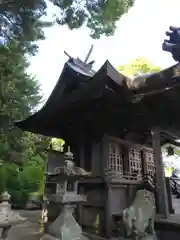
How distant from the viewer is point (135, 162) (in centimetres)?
791

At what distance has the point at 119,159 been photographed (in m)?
7.18

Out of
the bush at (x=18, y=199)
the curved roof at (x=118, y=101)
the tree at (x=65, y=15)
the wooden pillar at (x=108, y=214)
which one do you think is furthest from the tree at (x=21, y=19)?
the bush at (x=18, y=199)

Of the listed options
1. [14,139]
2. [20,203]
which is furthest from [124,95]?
[14,139]

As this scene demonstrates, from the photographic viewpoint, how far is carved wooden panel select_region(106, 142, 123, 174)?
673 centimetres

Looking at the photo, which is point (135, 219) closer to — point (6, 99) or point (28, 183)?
point (28, 183)

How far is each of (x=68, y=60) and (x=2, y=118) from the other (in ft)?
37.5

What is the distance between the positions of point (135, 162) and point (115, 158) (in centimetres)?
129

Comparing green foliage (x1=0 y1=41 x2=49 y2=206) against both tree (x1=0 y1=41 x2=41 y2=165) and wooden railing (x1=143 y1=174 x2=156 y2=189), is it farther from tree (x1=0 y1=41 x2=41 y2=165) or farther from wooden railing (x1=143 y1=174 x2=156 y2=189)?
wooden railing (x1=143 y1=174 x2=156 y2=189)

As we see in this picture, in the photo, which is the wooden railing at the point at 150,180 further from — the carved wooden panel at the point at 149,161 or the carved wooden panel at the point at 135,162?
the carved wooden panel at the point at 149,161

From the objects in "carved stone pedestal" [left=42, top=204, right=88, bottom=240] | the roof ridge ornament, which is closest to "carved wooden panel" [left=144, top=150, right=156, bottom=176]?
"carved stone pedestal" [left=42, top=204, right=88, bottom=240]

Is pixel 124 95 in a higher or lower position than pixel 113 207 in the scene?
higher

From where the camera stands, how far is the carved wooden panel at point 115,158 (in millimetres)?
6732

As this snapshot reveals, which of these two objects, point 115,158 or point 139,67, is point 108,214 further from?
point 139,67

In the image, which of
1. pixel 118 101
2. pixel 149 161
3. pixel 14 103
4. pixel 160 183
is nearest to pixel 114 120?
pixel 118 101
